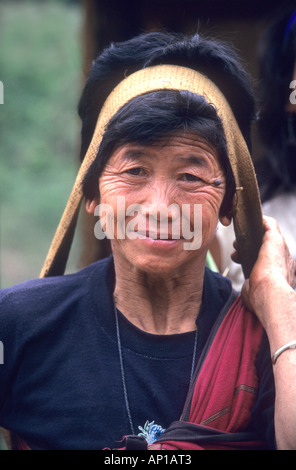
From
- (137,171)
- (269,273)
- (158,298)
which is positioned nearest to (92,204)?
(137,171)

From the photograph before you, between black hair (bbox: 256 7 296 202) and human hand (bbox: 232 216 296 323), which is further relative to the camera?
black hair (bbox: 256 7 296 202)

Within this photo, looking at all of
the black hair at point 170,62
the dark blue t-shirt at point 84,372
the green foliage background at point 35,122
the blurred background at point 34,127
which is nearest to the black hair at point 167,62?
the black hair at point 170,62

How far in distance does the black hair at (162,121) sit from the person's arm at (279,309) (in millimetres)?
448

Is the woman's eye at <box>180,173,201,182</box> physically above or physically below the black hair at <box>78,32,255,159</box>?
below

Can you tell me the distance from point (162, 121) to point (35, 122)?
8.62 metres

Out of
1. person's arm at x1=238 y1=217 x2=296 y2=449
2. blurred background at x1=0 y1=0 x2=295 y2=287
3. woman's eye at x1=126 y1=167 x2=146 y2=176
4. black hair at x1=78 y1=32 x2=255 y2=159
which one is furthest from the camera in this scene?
blurred background at x1=0 y1=0 x2=295 y2=287

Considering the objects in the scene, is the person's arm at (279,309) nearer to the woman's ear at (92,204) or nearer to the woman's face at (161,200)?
the woman's face at (161,200)

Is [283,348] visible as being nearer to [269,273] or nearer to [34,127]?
[269,273]

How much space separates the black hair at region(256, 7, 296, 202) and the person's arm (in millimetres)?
1195

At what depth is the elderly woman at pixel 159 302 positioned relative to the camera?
2.23m

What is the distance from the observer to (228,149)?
7.82 feet


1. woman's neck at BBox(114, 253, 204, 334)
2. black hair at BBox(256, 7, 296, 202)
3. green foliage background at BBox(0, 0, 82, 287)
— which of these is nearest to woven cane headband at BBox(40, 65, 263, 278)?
woman's neck at BBox(114, 253, 204, 334)

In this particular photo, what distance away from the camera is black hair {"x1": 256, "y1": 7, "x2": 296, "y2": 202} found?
12.5 ft

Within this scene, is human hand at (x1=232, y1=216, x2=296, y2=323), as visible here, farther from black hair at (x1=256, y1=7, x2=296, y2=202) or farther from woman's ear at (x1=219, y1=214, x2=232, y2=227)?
black hair at (x1=256, y1=7, x2=296, y2=202)
